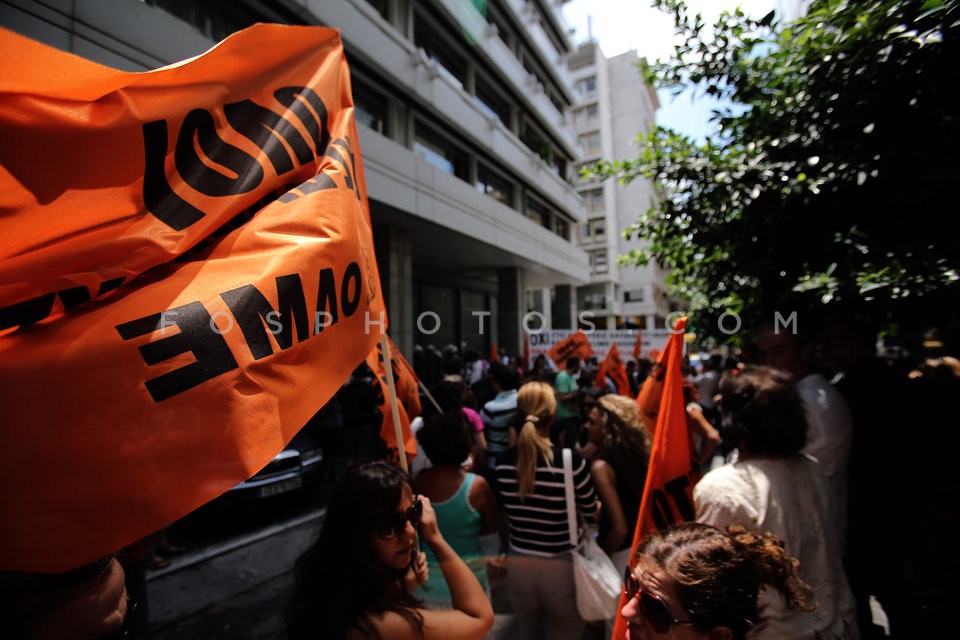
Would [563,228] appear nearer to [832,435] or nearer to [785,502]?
[832,435]

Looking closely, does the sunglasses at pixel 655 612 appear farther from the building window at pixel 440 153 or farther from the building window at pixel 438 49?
the building window at pixel 438 49

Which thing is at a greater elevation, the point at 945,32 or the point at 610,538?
the point at 945,32

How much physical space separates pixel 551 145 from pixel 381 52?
12228 mm

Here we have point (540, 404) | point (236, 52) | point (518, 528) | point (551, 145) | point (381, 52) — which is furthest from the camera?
point (551, 145)

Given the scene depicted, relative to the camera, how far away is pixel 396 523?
65.1 inches

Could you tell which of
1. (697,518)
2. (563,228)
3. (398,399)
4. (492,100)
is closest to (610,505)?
(697,518)

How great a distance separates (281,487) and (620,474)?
3.85 metres

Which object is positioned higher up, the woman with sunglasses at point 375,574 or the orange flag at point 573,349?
the orange flag at point 573,349

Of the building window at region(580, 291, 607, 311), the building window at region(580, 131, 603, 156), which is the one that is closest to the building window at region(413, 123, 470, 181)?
the building window at region(580, 291, 607, 311)

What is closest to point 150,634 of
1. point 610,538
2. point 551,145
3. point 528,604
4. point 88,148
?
point 528,604

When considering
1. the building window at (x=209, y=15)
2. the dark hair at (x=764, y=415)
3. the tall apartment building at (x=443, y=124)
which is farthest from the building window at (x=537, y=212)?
the dark hair at (x=764, y=415)

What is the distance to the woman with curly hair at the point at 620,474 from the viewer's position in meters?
2.67

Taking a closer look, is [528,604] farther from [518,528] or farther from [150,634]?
[150,634]

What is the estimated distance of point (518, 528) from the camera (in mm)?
2637
